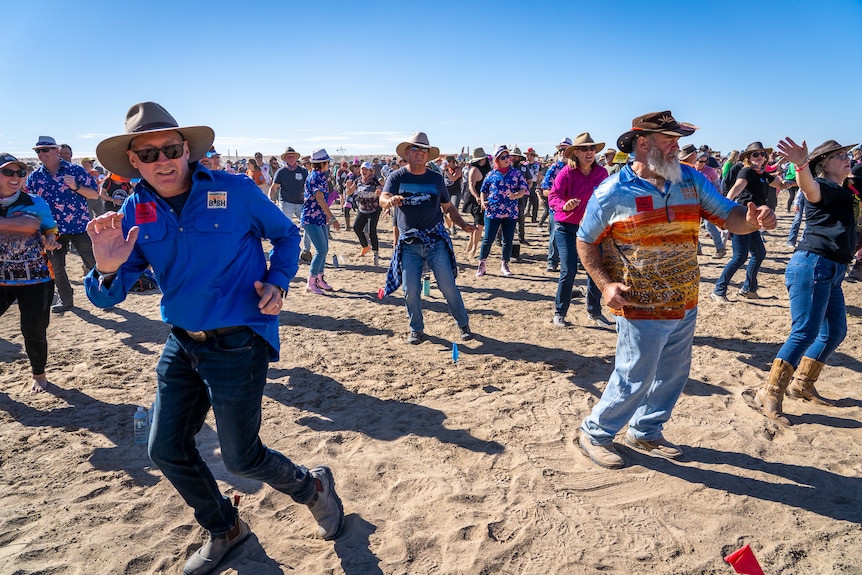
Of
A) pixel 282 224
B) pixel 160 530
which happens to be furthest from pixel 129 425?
pixel 282 224

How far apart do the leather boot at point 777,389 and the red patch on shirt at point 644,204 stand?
2.02 meters

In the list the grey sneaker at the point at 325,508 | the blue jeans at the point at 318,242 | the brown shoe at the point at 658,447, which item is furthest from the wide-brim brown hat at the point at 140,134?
the blue jeans at the point at 318,242

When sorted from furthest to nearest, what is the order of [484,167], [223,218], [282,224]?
[484,167]
[282,224]
[223,218]

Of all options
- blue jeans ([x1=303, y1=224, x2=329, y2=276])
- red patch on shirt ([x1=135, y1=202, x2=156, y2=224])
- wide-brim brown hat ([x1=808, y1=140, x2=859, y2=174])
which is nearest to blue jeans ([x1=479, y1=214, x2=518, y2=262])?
blue jeans ([x1=303, y1=224, x2=329, y2=276])

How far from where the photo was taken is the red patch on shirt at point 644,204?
10.2 ft

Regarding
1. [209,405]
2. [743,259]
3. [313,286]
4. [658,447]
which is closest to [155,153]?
[209,405]

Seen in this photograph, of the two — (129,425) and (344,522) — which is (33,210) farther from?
(344,522)

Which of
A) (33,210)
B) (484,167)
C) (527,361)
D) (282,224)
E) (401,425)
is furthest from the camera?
(484,167)

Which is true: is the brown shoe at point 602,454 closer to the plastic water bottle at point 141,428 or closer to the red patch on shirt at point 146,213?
the red patch on shirt at point 146,213

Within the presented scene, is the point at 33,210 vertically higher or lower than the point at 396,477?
higher

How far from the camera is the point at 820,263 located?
12.7ft

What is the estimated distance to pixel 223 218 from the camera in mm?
2418

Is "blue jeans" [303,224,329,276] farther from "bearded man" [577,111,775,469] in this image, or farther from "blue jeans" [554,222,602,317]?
"bearded man" [577,111,775,469]

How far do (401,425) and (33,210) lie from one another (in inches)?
154
